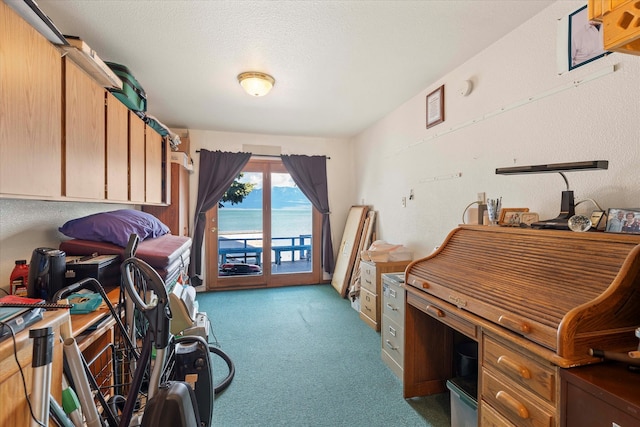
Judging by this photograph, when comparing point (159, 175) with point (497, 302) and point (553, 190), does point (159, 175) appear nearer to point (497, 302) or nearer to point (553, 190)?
point (497, 302)

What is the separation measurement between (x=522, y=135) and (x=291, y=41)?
5.61ft

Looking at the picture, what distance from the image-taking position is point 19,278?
1.53 metres

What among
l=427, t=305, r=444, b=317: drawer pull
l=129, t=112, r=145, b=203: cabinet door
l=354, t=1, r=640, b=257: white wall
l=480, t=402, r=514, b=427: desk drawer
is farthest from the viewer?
l=129, t=112, r=145, b=203: cabinet door

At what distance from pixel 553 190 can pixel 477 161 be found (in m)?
0.65

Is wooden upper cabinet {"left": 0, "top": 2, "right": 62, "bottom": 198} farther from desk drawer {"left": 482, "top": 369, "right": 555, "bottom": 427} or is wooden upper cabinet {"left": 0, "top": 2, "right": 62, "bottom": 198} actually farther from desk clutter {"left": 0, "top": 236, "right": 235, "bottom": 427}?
desk drawer {"left": 482, "top": 369, "right": 555, "bottom": 427}

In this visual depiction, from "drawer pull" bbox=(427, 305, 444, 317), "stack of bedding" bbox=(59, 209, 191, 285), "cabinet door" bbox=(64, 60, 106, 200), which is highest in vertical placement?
"cabinet door" bbox=(64, 60, 106, 200)

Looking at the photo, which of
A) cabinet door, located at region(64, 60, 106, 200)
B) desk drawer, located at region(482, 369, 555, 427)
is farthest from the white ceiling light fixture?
desk drawer, located at region(482, 369, 555, 427)

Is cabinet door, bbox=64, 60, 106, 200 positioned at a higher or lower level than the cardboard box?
lower

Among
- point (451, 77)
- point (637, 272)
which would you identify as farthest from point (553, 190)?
point (451, 77)

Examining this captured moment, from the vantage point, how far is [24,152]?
48.6 inches

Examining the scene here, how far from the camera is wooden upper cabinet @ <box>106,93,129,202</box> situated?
2072 millimetres

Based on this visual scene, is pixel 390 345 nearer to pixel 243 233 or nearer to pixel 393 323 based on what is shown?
pixel 393 323

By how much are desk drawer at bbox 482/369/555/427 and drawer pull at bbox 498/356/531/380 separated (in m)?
0.06

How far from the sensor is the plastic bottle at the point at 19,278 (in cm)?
151
